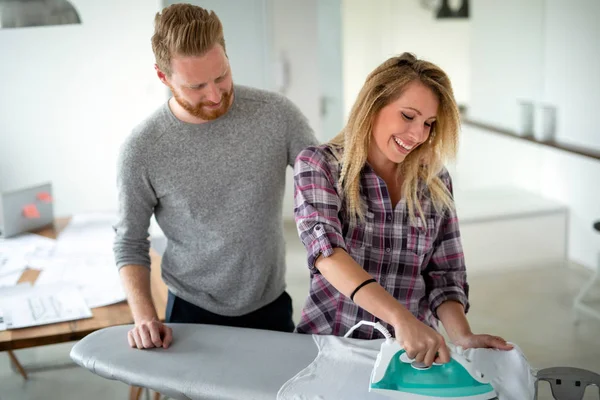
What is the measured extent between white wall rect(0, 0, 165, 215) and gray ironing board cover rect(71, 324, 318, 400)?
3.62 metres

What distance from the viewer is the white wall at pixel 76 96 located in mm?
4973

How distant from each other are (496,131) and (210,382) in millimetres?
3812

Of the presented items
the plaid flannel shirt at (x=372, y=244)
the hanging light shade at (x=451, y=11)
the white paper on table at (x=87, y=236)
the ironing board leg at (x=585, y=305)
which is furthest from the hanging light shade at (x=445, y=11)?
the plaid flannel shirt at (x=372, y=244)

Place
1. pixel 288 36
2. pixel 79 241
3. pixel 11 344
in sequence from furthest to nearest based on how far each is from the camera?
1. pixel 288 36
2. pixel 79 241
3. pixel 11 344

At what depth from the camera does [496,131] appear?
16.2 feet

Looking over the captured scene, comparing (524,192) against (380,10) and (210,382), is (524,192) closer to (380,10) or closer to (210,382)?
(380,10)

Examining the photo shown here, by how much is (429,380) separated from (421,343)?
8 centimetres

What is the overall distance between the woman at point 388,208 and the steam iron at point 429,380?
0.14m

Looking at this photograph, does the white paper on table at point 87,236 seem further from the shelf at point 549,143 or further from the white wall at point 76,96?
the shelf at point 549,143

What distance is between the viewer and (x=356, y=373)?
1536mm

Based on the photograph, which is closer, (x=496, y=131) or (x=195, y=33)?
(x=195, y=33)

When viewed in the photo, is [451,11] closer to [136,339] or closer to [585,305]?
[585,305]

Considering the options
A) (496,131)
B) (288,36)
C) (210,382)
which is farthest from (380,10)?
(210,382)

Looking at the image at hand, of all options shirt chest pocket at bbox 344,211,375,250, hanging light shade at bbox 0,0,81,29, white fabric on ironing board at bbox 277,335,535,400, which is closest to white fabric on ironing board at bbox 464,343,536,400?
white fabric on ironing board at bbox 277,335,535,400
